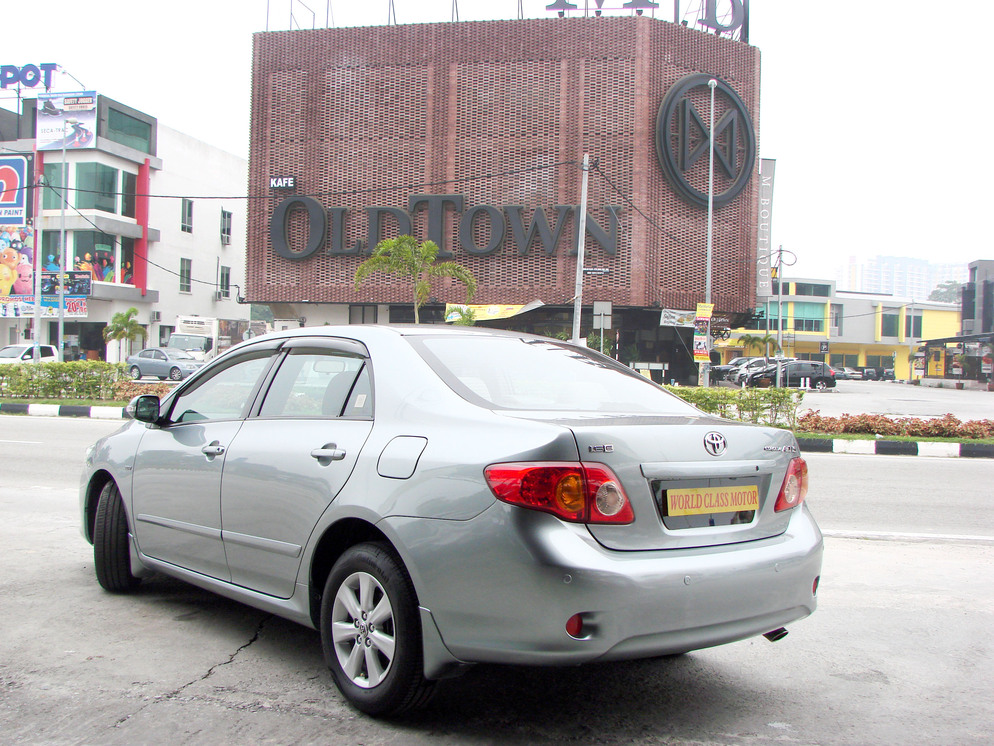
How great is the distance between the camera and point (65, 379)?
68.0 ft

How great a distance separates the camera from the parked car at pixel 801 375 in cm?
4362

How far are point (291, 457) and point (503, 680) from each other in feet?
4.14

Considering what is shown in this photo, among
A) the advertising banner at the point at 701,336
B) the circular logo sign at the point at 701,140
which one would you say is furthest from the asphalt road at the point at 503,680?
the circular logo sign at the point at 701,140

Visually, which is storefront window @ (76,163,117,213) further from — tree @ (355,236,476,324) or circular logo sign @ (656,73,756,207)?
circular logo sign @ (656,73,756,207)

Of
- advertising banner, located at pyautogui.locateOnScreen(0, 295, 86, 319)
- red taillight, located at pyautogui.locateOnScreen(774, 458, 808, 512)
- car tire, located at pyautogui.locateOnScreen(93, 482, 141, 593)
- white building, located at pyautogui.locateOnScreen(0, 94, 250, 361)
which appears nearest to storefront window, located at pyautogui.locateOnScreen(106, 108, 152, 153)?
white building, located at pyautogui.locateOnScreen(0, 94, 250, 361)

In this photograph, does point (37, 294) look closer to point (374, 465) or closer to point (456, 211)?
point (456, 211)

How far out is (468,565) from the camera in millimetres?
2885

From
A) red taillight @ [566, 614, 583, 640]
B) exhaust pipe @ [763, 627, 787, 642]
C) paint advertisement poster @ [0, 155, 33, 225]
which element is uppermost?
paint advertisement poster @ [0, 155, 33, 225]

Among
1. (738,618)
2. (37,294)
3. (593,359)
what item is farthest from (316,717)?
(37,294)

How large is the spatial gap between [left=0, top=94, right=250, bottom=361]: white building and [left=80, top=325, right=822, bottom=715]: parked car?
44.6 meters

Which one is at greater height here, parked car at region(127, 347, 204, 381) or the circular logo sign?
the circular logo sign

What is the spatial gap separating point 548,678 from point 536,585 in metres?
1.14

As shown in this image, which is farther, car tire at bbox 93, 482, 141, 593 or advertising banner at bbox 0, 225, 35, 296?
advertising banner at bbox 0, 225, 35, 296

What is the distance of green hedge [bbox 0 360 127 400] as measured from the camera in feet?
67.4
